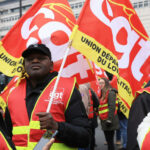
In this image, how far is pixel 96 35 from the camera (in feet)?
8.88

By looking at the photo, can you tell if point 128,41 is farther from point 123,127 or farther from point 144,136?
point 123,127

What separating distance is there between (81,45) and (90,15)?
40 cm

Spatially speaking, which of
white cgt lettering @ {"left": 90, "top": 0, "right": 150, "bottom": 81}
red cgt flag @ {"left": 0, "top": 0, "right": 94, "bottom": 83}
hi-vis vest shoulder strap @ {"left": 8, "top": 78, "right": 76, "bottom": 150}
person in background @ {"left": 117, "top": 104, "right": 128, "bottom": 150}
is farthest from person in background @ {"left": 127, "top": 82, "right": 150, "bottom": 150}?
person in background @ {"left": 117, "top": 104, "right": 128, "bottom": 150}

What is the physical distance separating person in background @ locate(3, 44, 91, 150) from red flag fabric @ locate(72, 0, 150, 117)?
471 mm

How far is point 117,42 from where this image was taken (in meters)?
2.82

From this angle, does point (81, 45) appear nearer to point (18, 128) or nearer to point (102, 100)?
point (18, 128)

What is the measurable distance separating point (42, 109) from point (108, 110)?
3.26 meters

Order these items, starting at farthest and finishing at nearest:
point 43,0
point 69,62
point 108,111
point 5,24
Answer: point 5,24 < point 108,111 < point 43,0 < point 69,62

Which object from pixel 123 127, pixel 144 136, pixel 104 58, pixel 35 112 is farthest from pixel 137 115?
pixel 123 127

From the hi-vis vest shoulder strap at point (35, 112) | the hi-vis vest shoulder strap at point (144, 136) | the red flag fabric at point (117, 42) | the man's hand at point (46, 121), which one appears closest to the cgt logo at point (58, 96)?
the hi-vis vest shoulder strap at point (35, 112)

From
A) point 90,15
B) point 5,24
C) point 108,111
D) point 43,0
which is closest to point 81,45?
point 90,15

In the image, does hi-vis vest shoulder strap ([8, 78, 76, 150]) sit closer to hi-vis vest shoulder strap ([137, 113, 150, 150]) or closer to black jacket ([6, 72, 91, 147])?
black jacket ([6, 72, 91, 147])

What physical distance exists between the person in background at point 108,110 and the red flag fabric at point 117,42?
2286 mm

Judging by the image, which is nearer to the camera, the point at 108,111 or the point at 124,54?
the point at 124,54
